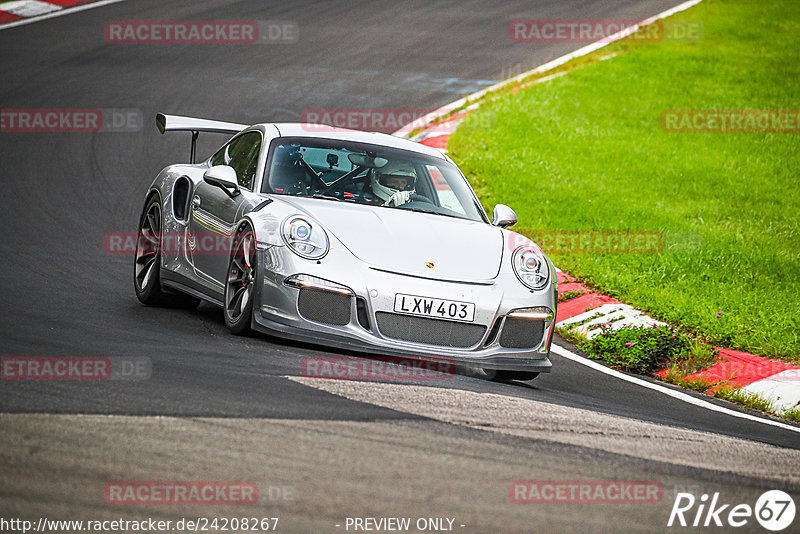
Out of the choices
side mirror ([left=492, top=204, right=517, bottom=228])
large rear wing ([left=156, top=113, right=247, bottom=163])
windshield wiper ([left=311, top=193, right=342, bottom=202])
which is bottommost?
side mirror ([left=492, top=204, right=517, bottom=228])

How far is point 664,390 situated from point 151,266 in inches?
145

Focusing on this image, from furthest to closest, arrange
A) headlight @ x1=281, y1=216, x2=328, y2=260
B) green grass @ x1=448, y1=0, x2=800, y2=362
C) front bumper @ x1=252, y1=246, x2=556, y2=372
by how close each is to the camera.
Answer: green grass @ x1=448, y1=0, x2=800, y2=362 → headlight @ x1=281, y1=216, x2=328, y2=260 → front bumper @ x1=252, y1=246, x2=556, y2=372

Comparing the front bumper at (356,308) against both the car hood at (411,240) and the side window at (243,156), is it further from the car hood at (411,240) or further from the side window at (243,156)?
the side window at (243,156)

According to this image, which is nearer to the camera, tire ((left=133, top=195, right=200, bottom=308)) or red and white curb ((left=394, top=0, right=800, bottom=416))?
red and white curb ((left=394, top=0, right=800, bottom=416))

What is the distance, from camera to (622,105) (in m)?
15.8

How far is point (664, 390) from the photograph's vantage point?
7.05 metres

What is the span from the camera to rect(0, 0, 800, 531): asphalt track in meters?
3.89

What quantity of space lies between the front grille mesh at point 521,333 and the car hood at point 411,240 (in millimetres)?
305

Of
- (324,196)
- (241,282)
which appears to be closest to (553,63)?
(324,196)

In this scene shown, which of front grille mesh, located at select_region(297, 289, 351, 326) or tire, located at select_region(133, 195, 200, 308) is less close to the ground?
front grille mesh, located at select_region(297, 289, 351, 326)

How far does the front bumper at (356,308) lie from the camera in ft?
19.3

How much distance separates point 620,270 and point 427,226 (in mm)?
3614

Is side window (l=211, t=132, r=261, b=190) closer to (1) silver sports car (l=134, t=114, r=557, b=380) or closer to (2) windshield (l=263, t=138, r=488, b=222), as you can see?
(1) silver sports car (l=134, t=114, r=557, b=380)

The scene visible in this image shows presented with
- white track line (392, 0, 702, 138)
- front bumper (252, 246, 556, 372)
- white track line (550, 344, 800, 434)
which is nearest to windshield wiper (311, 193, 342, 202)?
front bumper (252, 246, 556, 372)
